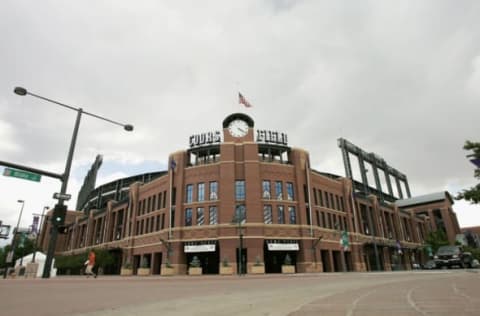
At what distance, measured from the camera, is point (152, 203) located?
47938 millimetres

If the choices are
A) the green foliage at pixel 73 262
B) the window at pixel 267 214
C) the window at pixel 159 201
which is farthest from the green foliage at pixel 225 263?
the green foliage at pixel 73 262

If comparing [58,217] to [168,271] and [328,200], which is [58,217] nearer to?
[168,271]

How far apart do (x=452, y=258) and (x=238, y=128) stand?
29.0 meters

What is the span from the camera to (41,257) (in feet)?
122

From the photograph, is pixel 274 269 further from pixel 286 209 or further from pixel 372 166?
pixel 372 166

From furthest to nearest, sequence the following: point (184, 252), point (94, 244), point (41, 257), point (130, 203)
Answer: point (94, 244) < point (130, 203) < point (184, 252) < point (41, 257)

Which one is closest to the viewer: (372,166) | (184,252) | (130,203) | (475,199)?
(475,199)

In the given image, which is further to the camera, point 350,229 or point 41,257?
point 350,229

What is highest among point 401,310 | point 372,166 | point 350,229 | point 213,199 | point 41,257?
point 372,166

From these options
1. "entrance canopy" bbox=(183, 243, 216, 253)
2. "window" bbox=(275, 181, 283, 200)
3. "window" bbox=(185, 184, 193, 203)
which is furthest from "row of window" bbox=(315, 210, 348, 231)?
"window" bbox=(185, 184, 193, 203)

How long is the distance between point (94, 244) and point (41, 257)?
89.7 feet

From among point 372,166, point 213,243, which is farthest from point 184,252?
point 372,166

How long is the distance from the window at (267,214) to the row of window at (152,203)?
1507cm

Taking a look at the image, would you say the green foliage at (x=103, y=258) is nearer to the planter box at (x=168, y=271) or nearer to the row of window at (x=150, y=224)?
the row of window at (x=150, y=224)
